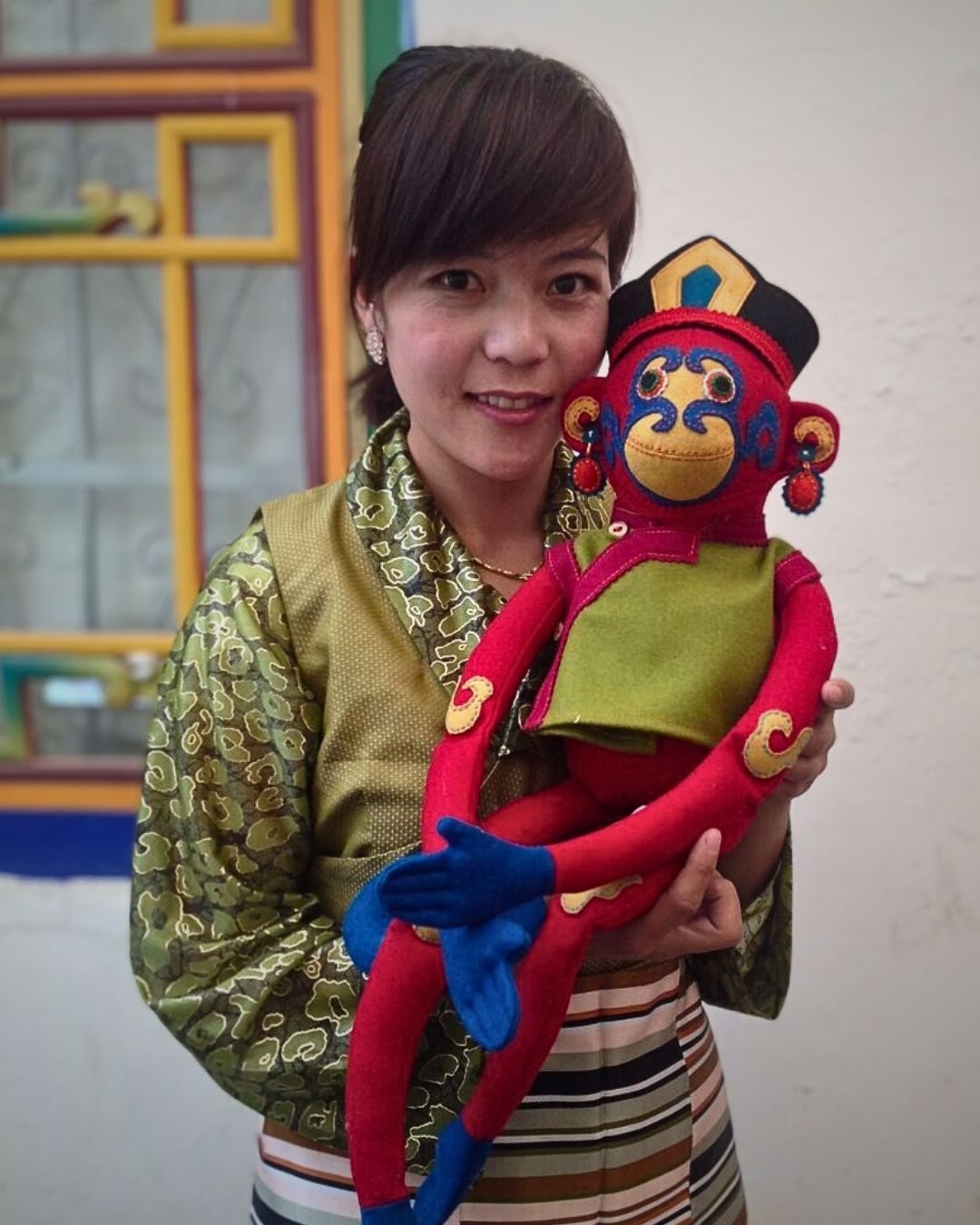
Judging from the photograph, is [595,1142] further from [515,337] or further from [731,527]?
[515,337]

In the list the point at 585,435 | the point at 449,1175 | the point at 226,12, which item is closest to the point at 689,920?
the point at 449,1175

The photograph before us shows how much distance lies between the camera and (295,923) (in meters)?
0.75

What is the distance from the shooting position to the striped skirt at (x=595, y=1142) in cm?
74

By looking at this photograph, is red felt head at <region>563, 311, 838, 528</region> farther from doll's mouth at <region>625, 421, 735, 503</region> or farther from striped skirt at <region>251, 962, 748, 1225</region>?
striped skirt at <region>251, 962, 748, 1225</region>

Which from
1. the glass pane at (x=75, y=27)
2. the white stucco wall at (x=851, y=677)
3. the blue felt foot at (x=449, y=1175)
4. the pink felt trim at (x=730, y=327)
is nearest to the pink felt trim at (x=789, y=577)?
the pink felt trim at (x=730, y=327)

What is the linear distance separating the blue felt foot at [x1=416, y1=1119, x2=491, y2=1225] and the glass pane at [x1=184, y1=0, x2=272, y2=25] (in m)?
1.21

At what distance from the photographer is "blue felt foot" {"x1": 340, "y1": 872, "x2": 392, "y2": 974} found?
64cm

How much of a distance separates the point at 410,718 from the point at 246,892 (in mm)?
156

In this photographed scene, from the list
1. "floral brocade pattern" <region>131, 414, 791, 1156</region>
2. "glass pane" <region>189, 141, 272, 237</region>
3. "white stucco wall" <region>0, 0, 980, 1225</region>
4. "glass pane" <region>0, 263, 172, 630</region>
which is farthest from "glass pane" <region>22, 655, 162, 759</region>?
"floral brocade pattern" <region>131, 414, 791, 1156</region>

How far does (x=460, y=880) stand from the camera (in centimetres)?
52

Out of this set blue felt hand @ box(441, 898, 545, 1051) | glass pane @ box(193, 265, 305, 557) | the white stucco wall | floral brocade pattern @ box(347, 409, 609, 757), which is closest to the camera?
blue felt hand @ box(441, 898, 545, 1051)

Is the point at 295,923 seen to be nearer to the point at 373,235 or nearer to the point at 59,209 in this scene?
the point at 373,235

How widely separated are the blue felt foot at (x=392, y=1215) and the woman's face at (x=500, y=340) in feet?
1.40

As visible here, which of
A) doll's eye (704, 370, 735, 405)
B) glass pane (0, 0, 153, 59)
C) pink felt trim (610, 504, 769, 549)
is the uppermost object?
glass pane (0, 0, 153, 59)
